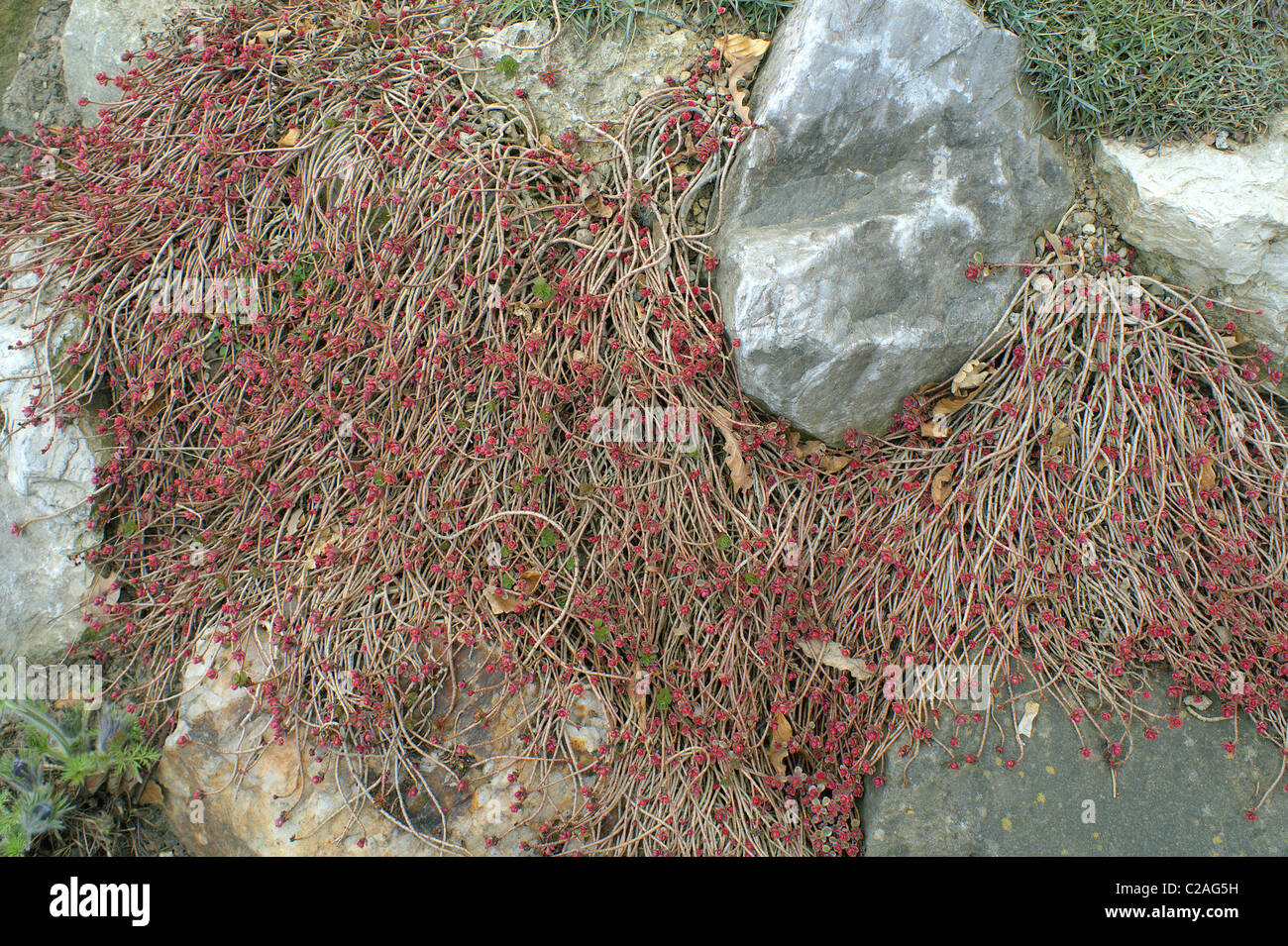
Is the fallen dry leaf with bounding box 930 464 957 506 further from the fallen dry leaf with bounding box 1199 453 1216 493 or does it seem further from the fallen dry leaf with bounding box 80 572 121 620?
the fallen dry leaf with bounding box 80 572 121 620

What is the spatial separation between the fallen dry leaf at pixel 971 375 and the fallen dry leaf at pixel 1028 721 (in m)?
1.36

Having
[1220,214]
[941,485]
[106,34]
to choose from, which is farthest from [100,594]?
[1220,214]

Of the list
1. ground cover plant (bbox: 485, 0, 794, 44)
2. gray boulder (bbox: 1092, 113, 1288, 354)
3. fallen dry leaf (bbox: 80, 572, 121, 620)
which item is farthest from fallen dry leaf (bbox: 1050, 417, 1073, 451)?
fallen dry leaf (bbox: 80, 572, 121, 620)

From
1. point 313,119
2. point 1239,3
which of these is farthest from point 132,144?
point 1239,3

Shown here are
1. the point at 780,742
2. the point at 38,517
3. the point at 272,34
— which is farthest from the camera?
the point at 272,34

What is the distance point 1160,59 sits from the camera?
10.8ft

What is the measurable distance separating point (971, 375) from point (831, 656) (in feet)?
4.47

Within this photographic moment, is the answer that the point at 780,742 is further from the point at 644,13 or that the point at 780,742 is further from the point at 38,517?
the point at 38,517

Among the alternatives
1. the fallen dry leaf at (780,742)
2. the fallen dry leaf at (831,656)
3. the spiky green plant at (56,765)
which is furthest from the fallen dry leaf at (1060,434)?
the spiky green plant at (56,765)

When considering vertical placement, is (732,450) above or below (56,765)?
above

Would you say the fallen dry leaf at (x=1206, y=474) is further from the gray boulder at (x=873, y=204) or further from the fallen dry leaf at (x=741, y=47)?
the fallen dry leaf at (x=741, y=47)

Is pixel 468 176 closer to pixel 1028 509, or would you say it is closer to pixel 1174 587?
pixel 1028 509

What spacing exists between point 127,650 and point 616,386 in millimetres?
2519

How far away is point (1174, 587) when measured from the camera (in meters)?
3.19
